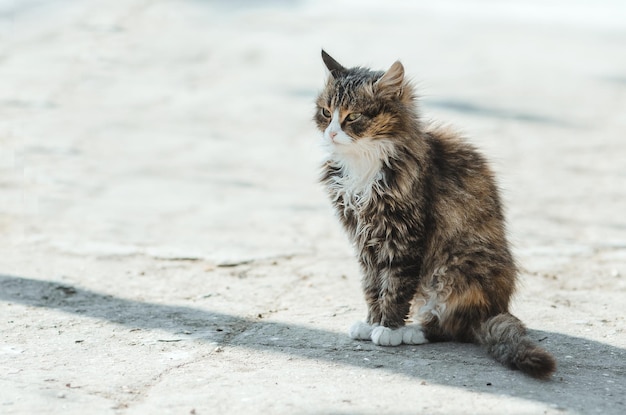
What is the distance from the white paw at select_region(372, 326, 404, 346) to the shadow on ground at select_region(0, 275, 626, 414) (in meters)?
0.03

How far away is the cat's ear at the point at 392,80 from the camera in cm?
385

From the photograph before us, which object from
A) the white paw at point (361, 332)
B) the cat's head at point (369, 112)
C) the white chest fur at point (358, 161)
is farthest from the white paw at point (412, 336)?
the cat's head at point (369, 112)

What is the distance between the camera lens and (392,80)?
3.87m

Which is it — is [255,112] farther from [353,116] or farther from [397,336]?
[397,336]

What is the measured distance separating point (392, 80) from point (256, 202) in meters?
2.61

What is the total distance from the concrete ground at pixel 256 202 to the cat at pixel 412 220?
0.53ft

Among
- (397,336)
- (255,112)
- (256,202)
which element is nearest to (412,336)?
(397,336)

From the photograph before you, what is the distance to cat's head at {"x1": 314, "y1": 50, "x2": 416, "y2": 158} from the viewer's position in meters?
3.85

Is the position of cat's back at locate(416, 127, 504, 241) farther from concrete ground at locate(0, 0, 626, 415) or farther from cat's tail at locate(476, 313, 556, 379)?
cat's tail at locate(476, 313, 556, 379)

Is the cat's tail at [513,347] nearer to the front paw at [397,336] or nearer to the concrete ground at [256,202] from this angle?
the concrete ground at [256,202]

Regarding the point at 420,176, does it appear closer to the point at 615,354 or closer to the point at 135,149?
the point at 615,354

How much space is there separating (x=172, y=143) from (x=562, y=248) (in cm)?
345

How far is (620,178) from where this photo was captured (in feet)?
22.3

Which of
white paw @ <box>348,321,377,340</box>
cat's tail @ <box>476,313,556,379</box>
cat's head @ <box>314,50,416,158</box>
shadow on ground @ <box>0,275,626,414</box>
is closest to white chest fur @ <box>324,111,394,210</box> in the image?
cat's head @ <box>314,50,416,158</box>
